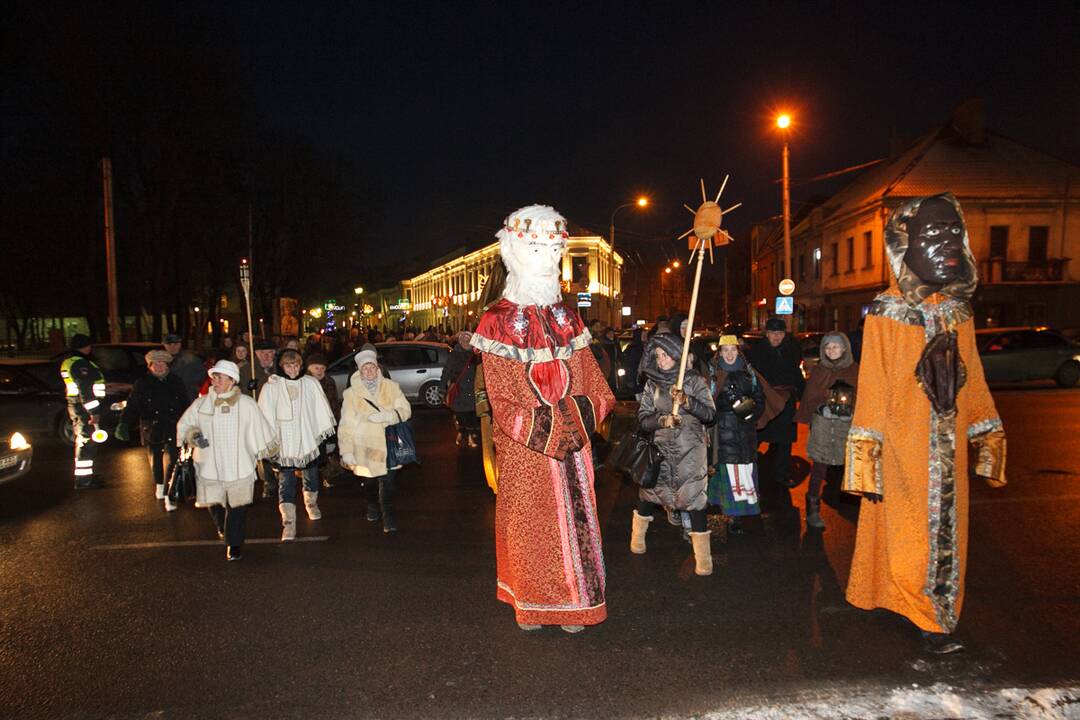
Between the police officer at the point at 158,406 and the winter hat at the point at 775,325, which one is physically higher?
the winter hat at the point at 775,325

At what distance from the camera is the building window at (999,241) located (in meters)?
30.8

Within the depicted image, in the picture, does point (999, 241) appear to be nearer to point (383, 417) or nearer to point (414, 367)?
point (414, 367)

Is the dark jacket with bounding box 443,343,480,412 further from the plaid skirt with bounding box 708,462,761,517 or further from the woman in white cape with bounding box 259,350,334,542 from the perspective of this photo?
the plaid skirt with bounding box 708,462,761,517

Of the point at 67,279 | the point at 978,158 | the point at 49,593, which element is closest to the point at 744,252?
the point at 978,158

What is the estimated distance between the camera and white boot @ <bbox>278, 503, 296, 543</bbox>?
6125mm

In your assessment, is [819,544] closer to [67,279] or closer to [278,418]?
[278,418]

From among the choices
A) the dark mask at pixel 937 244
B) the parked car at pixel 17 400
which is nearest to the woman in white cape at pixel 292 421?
the dark mask at pixel 937 244

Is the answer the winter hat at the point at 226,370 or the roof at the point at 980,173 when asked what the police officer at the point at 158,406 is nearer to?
the winter hat at the point at 226,370

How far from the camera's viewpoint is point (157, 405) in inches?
298

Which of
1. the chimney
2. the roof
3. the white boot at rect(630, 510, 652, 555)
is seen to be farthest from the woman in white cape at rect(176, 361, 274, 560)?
the chimney

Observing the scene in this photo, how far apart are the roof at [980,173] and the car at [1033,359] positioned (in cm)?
1445

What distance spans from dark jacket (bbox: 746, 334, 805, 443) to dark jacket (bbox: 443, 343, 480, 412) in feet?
10.1

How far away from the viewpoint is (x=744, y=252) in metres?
73.4

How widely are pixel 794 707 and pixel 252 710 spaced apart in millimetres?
2548
